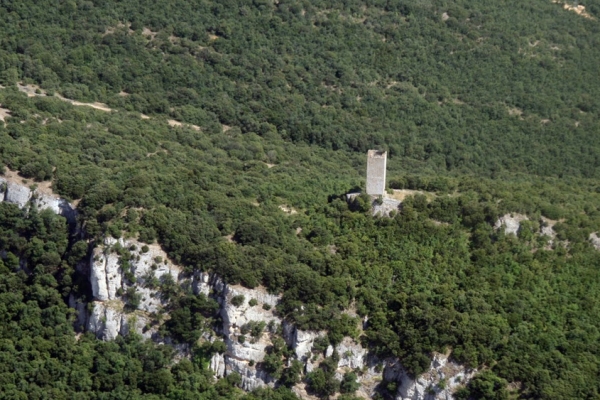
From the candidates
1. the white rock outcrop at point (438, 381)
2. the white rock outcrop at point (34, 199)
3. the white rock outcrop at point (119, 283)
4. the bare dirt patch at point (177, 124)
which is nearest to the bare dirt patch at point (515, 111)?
the bare dirt patch at point (177, 124)

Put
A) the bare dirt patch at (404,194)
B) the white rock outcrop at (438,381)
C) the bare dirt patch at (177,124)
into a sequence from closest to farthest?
1. the white rock outcrop at (438,381)
2. the bare dirt patch at (404,194)
3. the bare dirt patch at (177,124)

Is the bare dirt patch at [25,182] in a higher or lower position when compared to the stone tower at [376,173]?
lower

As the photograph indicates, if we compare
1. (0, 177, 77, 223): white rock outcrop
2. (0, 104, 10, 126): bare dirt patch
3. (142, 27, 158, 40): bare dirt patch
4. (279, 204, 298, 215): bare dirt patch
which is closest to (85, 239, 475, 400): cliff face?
(0, 177, 77, 223): white rock outcrop

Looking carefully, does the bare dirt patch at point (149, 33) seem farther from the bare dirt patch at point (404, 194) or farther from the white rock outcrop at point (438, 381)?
the white rock outcrop at point (438, 381)

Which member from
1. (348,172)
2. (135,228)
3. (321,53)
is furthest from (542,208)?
(321,53)

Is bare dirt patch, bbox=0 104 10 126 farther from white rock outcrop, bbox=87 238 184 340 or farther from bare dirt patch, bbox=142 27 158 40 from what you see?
bare dirt patch, bbox=142 27 158 40

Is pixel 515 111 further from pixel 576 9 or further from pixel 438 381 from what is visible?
pixel 438 381
